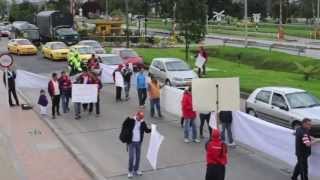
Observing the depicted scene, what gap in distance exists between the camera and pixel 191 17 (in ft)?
121

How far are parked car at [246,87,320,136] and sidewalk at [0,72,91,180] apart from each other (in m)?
6.58

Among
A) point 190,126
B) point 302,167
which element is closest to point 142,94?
point 190,126

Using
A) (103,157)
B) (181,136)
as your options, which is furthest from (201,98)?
(181,136)

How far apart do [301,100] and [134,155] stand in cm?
697

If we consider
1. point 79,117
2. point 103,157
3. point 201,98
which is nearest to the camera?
point 201,98

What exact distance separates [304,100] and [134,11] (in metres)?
104

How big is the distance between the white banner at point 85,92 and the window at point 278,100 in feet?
22.1

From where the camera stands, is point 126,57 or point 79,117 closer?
point 79,117

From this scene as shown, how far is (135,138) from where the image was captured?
1370 cm

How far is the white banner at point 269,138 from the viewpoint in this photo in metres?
13.4

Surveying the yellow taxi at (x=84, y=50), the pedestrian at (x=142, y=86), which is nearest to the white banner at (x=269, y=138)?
the pedestrian at (x=142, y=86)

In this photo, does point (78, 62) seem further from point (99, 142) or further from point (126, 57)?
point (99, 142)

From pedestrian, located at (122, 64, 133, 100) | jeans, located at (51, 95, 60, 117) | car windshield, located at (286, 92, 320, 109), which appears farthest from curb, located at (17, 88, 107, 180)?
car windshield, located at (286, 92, 320, 109)

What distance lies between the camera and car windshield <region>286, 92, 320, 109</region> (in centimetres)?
1853
